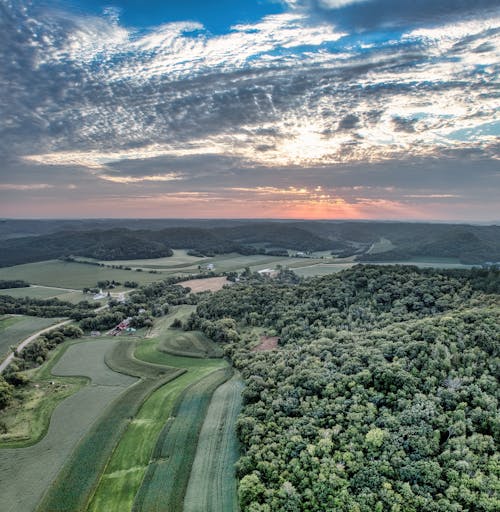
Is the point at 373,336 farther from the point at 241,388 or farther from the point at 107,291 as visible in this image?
the point at 107,291

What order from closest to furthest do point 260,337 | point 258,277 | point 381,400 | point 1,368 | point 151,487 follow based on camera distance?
point 151,487, point 381,400, point 1,368, point 260,337, point 258,277

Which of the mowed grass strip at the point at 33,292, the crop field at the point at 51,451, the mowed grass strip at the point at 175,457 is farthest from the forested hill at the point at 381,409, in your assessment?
the mowed grass strip at the point at 33,292

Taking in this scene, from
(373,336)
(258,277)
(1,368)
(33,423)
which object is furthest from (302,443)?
(258,277)

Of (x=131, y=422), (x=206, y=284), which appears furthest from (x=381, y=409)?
(x=206, y=284)

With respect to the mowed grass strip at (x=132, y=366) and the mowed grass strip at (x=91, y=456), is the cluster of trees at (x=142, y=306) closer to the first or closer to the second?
the mowed grass strip at (x=132, y=366)

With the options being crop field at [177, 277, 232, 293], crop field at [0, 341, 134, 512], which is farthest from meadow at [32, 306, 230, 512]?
Result: crop field at [177, 277, 232, 293]

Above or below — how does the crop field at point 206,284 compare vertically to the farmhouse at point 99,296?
above
